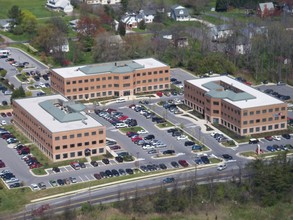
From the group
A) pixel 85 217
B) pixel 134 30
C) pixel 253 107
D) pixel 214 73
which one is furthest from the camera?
pixel 134 30

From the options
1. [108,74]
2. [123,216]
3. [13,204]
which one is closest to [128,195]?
[123,216]

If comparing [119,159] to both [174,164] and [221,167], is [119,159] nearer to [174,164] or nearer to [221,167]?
[174,164]

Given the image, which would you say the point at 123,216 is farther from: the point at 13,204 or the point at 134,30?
the point at 134,30

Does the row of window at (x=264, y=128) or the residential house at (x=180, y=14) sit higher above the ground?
the residential house at (x=180, y=14)

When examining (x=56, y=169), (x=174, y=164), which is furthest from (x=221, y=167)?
(x=56, y=169)

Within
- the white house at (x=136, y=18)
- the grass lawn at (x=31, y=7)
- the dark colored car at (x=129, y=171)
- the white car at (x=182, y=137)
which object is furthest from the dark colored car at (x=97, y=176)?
the grass lawn at (x=31, y=7)

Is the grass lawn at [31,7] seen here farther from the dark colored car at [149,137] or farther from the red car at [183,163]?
the red car at [183,163]
